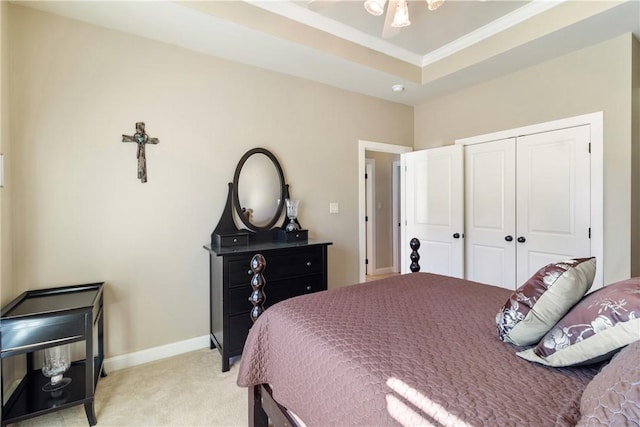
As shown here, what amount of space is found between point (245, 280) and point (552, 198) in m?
2.88

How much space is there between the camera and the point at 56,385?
1922 millimetres


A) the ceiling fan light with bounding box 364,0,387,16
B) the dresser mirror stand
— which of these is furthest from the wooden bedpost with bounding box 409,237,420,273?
the ceiling fan light with bounding box 364,0,387,16

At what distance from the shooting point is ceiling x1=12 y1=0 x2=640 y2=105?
7.34ft

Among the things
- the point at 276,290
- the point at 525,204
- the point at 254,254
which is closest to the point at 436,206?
the point at 525,204

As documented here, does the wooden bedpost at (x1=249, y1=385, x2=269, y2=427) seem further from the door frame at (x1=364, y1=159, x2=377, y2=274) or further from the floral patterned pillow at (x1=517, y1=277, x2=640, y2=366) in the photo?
the door frame at (x1=364, y1=159, x2=377, y2=274)

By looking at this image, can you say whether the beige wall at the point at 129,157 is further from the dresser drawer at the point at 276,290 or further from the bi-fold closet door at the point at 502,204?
the bi-fold closet door at the point at 502,204

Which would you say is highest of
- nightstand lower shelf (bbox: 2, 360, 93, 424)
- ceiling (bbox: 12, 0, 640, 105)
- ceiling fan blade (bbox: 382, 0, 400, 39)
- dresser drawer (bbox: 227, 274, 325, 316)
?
ceiling (bbox: 12, 0, 640, 105)

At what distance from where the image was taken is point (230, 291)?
95.2 inches

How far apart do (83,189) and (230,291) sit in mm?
1318

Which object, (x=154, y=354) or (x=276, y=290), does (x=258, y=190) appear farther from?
(x=154, y=354)

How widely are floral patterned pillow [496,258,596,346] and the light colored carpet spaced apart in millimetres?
1544

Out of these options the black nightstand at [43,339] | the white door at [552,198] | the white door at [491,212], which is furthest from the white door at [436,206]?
the black nightstand at [43,339]

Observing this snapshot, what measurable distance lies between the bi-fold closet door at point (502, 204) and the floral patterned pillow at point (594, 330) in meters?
2.18

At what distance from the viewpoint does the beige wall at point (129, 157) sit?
2.15 meters
